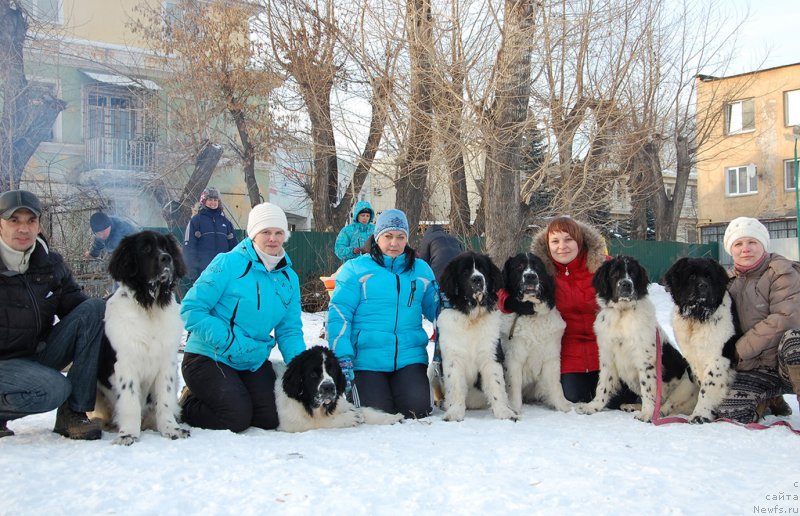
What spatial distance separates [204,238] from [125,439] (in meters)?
4.58

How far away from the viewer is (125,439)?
3.56 m

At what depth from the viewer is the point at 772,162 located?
27.4 m

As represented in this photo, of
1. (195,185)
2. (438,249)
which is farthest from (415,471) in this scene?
(195,185)

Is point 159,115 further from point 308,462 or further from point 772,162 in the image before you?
point 772,162

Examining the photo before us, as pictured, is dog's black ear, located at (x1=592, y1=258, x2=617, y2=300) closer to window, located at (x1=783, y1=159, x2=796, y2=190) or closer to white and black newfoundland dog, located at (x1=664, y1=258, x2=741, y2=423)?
white and black newfoundland dog, located at (x1=664, y1=258, x2=741, y2=423)

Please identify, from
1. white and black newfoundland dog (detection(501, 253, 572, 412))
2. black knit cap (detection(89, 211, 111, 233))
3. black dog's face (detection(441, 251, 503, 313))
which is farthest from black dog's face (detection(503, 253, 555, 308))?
black knit cap (detection(89, 211, 111, 233))

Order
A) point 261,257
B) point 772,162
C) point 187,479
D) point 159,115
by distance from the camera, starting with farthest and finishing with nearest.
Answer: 1. point 772,162
2. point 159,115
3. point 261,257
4. point 187,479

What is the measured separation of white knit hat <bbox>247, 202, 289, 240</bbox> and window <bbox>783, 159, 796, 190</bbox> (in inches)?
1103

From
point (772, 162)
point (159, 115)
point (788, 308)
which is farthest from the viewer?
point (772, 162)

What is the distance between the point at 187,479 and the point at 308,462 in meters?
0.58

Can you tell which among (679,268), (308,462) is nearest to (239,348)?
(308,462)

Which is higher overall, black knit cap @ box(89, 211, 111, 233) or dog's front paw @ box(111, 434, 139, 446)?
black knit cap @ box(89, 211, 111, 233)

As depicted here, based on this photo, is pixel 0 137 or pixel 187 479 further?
pixel 0 137

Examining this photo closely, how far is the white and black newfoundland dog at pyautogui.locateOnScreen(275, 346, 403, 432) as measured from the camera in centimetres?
406
